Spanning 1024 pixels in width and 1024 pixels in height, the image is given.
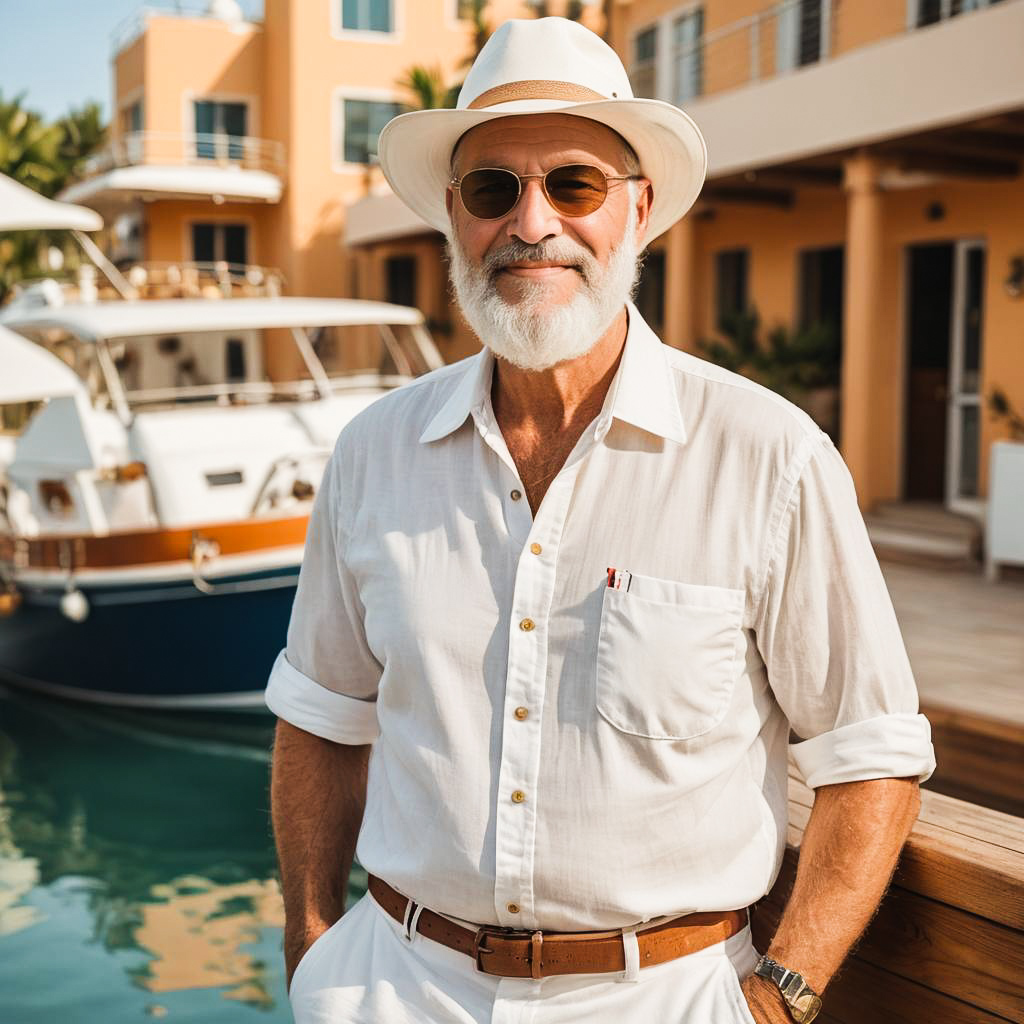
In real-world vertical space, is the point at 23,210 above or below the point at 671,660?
above

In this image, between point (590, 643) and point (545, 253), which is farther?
point (545, 253)

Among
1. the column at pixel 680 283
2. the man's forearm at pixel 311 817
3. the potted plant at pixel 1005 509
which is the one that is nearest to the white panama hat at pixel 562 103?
the man's forearm at pixel 311 817

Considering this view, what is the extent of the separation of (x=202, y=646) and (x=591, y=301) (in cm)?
703

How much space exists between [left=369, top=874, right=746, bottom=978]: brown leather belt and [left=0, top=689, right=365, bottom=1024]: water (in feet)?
11.7

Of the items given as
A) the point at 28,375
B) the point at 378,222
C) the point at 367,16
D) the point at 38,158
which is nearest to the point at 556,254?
the point at 28,375

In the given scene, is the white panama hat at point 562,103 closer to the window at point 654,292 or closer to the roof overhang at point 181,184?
the window at point 654,292

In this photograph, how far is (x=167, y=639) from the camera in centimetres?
855

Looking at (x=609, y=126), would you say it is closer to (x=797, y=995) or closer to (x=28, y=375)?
(x=797, y=995)

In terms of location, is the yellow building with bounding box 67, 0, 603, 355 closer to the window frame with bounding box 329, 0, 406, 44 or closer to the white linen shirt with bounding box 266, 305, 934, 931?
the window frame with bounding box 329, 0, 406, 44

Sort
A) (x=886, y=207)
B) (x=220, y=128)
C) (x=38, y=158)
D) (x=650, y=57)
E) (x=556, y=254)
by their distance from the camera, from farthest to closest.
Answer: (x=38, y=158), (x=220, y=128), (x=650, y=57), (x=886, y=207), (x=556, y=254)

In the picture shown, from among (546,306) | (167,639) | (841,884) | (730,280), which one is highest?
(730,280)

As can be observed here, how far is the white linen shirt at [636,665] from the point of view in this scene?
1719 millimetres

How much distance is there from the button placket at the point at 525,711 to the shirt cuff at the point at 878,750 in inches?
15.4

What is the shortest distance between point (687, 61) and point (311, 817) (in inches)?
588
